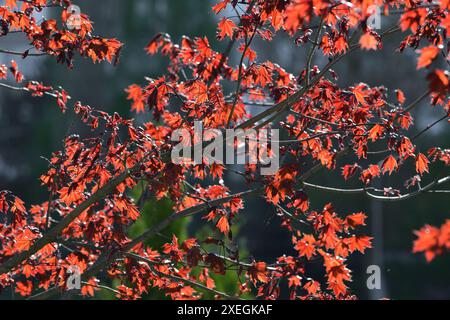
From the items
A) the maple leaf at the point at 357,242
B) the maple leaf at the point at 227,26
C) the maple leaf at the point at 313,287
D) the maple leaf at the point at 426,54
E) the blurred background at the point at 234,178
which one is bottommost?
the maple leaf at the point at 313,287

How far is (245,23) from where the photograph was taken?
4.47 metres

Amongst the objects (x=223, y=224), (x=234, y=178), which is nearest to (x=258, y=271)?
(x=223, y=224)

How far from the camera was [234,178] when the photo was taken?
24.7 metres

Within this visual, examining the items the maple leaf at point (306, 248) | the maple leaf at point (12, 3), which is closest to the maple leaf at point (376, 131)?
the maple leaf at point (306, 248)

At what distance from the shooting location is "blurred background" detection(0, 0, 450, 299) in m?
19.6

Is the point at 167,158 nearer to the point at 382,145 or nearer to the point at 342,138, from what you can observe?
the point at 342,138

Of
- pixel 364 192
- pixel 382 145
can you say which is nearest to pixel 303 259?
pixel 364 192

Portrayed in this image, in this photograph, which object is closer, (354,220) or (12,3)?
(354,220)

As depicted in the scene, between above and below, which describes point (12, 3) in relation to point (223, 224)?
above

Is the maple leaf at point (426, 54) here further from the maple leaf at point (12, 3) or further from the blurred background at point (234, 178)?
the blurred background at point (234, 178)

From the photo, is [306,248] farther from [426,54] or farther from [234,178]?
[234,178]

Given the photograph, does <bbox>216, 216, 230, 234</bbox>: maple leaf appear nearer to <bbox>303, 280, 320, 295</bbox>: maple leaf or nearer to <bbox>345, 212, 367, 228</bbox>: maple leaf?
<bbox>303, 280, 320, 295</bbox>: maple leaf

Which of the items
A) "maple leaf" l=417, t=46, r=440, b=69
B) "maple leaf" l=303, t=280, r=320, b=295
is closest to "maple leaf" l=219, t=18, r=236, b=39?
"maple leaf" l=303, t=280, r=320, b=295

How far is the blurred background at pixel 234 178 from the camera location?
19609mm
